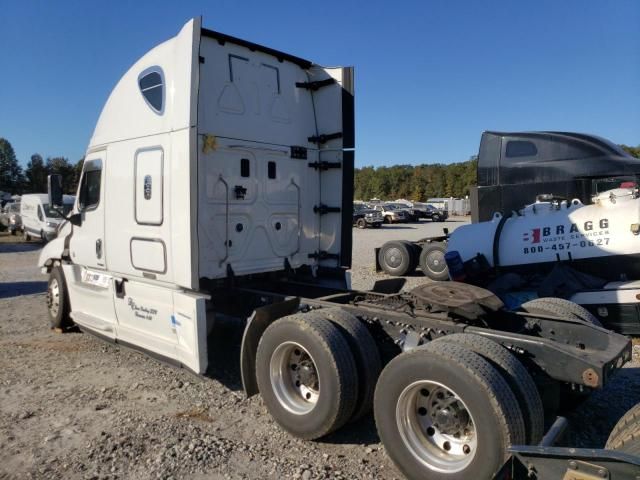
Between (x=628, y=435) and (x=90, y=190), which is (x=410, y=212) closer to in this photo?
(x=90, y=190)

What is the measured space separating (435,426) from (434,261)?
843cm

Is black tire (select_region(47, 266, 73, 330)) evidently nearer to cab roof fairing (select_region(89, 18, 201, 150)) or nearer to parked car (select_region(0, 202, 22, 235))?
cab roof fairing (select_region(89, 18, 201, 150))

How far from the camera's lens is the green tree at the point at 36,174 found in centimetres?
6881

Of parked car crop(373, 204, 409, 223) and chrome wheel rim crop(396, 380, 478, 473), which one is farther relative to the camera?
A: parked car crop(373, 204, 409, 223)

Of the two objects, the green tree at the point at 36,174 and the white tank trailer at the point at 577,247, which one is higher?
the green tree at the point at 36,174

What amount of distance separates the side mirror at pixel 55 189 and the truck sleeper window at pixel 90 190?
0.26 meters

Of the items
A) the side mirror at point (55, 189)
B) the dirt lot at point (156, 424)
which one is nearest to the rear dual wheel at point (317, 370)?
the dirt lot at point (156, 424)

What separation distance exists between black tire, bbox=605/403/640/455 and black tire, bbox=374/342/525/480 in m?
0.49

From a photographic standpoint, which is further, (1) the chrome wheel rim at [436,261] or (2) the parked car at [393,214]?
(2) the parked car at [393,214]

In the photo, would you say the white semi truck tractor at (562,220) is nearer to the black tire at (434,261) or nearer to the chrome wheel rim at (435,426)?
the black tire at (434,261)

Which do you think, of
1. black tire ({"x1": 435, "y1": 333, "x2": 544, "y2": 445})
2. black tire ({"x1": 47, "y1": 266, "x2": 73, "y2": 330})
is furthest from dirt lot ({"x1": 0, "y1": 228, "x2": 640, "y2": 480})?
black tire ({"x1": 435, "y1": 333, "x2": 544, "y2": 445})

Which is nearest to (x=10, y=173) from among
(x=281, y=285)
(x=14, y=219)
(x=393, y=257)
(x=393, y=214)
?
(x=14, y=219)

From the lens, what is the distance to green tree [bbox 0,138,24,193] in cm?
7225

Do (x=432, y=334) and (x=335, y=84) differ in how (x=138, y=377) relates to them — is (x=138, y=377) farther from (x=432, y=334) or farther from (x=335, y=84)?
(x=335, y=84)
